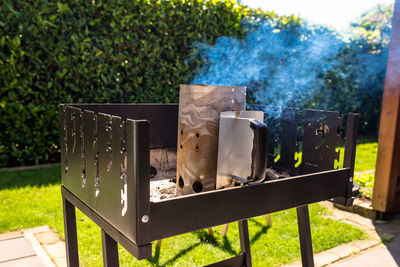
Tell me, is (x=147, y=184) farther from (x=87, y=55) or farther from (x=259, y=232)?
(x=87, y=55)

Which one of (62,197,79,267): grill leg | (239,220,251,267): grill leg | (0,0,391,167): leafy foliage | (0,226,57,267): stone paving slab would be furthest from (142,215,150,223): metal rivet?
(0,0,391,167): leafy foliage

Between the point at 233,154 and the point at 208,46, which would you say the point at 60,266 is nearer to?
the point at 233,154

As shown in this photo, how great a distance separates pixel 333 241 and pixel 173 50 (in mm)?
3418

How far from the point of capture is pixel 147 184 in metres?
1.03

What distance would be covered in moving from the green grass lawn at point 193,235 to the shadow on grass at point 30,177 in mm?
102

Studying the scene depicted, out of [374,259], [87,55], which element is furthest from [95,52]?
[374,259]

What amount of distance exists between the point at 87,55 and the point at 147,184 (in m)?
4.01

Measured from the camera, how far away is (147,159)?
3.36 ft

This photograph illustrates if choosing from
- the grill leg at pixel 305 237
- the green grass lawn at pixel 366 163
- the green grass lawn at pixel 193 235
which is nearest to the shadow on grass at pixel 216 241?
the green grass lawn at pixel 193 235

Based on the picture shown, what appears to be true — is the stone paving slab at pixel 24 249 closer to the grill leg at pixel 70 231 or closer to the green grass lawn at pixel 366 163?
the grill leg at pixel 70 231

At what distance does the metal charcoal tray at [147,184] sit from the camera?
1.04 metres

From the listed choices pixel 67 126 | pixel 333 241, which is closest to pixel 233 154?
pixel 67 126

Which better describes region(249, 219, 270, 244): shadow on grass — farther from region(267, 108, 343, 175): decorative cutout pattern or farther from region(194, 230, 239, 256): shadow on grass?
region(267, 108, 343, 175): decorative cutout pattern

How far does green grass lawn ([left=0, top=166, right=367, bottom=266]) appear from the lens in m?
2.59
